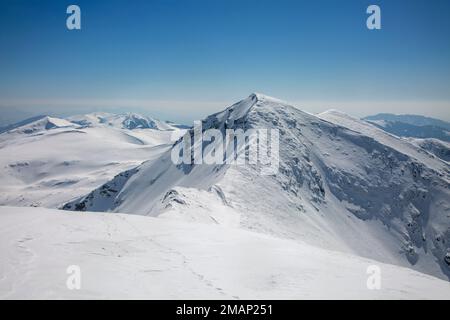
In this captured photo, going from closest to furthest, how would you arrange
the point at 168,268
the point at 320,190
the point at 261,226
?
the point at 168,268 < the point at 261,226 < the point at 320,190

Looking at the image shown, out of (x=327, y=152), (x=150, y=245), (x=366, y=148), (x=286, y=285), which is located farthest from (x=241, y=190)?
(x=366, y=148)

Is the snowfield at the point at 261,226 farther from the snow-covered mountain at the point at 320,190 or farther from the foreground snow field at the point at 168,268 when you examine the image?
the snow-covered mountain at the point at 320,190

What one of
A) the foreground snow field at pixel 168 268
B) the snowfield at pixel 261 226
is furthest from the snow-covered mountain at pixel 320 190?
the foreground snow field at pixel 168 268

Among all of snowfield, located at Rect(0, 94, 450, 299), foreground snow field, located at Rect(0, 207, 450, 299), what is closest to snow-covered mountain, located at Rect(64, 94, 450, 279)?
snowfield, located at Rect(0, 94, 450, 299)

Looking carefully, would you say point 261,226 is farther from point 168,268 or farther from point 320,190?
point 320,190

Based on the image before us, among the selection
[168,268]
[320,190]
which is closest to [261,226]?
[168,268]

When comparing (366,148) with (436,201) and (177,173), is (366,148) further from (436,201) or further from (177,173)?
(177,173)

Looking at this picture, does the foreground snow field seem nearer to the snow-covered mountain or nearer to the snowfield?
the snowfield
